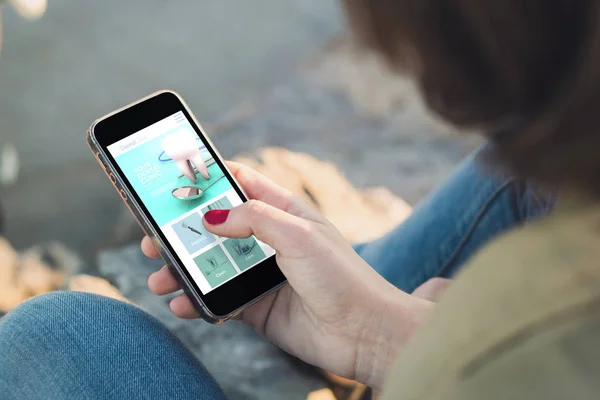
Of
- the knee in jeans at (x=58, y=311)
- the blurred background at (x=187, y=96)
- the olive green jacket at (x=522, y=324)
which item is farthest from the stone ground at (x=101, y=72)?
the olive green jacket at (x=522, y=324)

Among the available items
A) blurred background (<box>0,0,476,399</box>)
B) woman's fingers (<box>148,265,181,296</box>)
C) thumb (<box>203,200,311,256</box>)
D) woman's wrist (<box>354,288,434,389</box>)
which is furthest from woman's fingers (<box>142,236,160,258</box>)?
blurred background (<box>0,0,476,399</box>)

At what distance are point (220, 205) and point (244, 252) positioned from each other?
0.06 meters

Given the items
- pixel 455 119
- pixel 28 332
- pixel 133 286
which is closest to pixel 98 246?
pixel 133 286

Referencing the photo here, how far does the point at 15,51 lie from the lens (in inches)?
53.7

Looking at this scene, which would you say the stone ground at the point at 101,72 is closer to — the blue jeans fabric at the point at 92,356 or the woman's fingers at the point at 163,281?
the woman's fingers at the point at 163,281

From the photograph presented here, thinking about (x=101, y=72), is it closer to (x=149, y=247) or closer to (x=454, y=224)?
(x=149, y=247)

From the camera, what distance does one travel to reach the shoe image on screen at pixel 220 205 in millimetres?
648

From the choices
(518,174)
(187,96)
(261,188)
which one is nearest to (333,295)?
(261,188)

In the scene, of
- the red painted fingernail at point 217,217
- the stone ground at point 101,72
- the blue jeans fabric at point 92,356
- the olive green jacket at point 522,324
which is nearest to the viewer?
the olive green jacket at point 522,324

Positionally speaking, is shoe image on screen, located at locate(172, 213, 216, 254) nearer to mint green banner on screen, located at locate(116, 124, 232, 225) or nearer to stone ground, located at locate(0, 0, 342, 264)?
mint green banner on screen, located at locate(116, 124, 232, 225)

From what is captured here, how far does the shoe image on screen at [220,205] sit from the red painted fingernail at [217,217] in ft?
0.11

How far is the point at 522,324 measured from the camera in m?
0.29

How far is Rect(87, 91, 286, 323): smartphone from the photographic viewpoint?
625mm

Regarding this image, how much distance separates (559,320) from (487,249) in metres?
0.05
